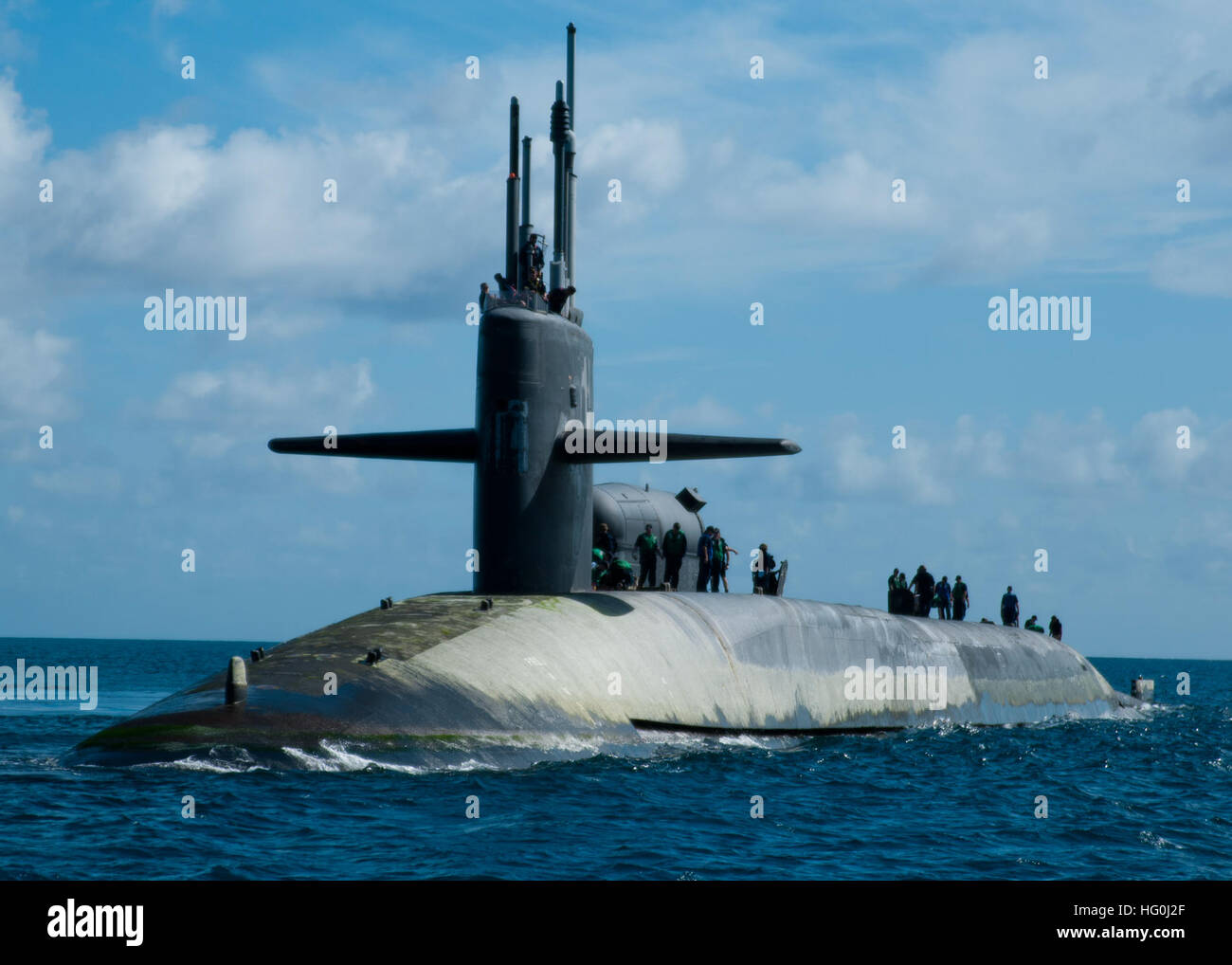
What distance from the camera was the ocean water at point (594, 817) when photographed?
1251cm

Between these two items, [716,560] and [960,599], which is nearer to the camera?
[716,560]

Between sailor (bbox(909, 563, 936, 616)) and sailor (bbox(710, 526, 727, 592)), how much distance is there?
22.6ft

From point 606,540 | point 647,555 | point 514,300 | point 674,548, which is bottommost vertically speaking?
point 647,555

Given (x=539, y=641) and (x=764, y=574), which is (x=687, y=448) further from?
(x=764, y=574)

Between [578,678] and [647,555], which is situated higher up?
[647,555]

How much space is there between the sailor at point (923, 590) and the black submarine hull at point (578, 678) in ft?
9.48

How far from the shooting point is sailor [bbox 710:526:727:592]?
29.5 meters

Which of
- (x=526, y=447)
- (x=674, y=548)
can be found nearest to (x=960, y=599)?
(x=674, y=548)

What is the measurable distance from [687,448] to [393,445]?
462 centimetres

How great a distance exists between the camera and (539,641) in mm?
19922

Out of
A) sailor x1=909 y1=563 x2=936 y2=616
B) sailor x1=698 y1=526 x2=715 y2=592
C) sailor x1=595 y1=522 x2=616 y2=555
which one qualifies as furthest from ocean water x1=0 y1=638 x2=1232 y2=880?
sailor x1=909 y1=563 x2=936 y2=616

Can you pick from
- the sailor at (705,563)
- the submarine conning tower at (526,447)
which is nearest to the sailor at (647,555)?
the sailor at (705,563)

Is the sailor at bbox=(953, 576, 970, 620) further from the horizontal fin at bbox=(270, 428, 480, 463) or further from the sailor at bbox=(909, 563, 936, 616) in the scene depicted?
the horizontal fin at bbox=(270, 428, 480, 463)
